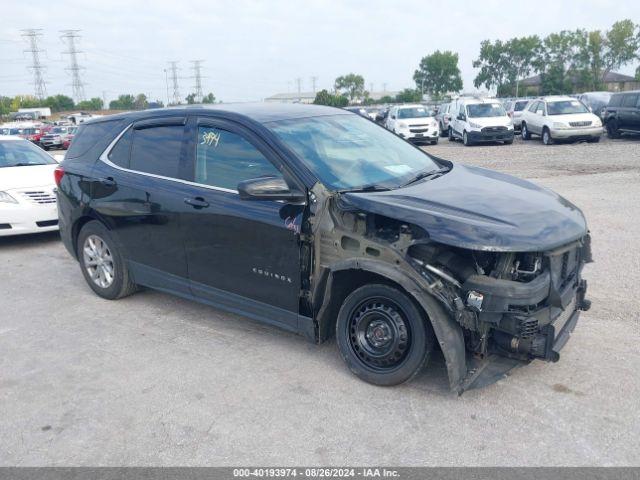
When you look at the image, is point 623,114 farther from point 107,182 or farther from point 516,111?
point 107,182

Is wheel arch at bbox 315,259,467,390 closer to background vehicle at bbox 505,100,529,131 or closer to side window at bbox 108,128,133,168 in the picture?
side window at bbox 108,128,133,168

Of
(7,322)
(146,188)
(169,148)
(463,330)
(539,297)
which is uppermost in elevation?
(169,148)

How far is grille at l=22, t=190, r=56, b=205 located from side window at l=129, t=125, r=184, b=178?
351 cm

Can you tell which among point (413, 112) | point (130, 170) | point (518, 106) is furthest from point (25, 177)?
point (518, 106)

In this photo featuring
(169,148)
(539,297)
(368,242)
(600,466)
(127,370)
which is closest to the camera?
(600,466)

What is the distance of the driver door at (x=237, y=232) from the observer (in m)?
4.20

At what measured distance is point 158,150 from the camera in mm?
5129

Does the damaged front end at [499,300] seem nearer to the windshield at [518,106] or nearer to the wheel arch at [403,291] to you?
the wheel arch at [403,291]

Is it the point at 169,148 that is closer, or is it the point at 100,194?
the point at 169,148

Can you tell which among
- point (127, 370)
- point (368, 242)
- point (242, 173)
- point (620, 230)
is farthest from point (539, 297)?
point (620, 230)

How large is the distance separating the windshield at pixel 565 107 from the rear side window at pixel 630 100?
1.71m

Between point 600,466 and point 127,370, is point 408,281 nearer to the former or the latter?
point 600,466

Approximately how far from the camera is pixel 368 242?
3.85 metres

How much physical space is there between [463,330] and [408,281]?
462mm
